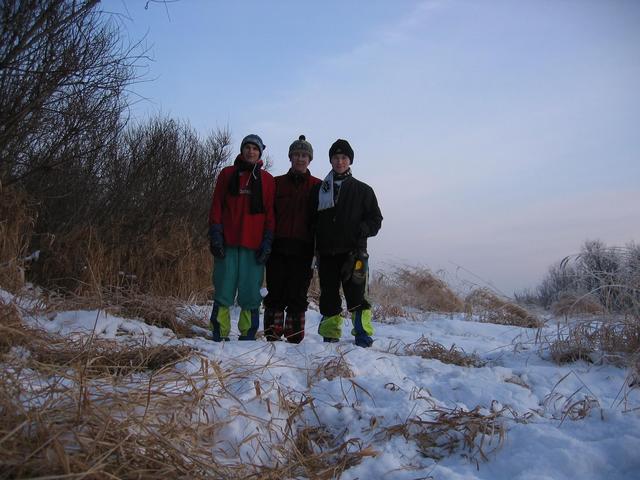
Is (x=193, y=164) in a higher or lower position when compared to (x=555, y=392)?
higher

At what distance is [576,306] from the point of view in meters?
3.82

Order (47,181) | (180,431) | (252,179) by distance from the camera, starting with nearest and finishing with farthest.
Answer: (180,431) < (252,179) < (47,181)

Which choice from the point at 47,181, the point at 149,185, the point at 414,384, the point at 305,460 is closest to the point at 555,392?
the point at 414,384

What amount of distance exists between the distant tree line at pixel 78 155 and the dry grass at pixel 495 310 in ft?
16.3

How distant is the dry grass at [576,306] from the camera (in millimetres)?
3705

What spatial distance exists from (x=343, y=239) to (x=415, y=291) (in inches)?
211

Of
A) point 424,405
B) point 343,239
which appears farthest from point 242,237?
point 424,405

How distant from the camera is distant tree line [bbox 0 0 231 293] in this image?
4.15 m

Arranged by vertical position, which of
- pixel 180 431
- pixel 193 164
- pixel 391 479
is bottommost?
pixel 391 479

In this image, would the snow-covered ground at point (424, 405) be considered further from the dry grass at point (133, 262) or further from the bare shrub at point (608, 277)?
the dry grass at point (133, 262)

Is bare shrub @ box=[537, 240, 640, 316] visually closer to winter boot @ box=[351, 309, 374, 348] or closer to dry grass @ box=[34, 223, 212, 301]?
winter boot @ box=[351, 309, 374, 348]

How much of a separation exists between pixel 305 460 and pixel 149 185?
6.55 meters

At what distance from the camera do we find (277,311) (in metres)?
4.41

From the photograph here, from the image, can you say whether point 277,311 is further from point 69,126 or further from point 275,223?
point 69,126
